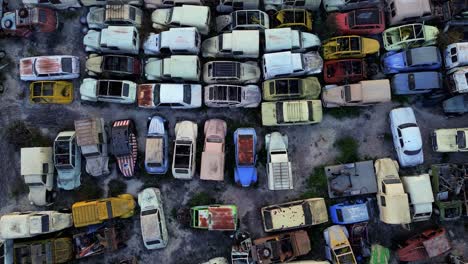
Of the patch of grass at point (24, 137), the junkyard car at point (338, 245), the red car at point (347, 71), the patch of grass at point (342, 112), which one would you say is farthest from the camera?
the patch of grass at point (342, 112)

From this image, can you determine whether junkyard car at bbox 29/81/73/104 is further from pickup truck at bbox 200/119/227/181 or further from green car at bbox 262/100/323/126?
green car at bbox 262/100/323/126

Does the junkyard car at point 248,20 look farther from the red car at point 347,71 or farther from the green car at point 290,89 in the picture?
the red car at point 347,71

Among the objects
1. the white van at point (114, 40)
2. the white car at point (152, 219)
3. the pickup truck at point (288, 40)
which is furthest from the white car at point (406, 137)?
the white van at point (114, 40)

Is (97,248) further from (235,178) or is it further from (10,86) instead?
(10,86)

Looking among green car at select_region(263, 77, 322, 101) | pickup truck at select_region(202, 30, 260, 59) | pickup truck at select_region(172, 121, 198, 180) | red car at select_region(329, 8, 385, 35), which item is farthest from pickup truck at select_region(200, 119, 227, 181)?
red car at select_region(329, 8, 385, 35)

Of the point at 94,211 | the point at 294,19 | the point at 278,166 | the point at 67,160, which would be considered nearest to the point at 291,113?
the point at 278,166
